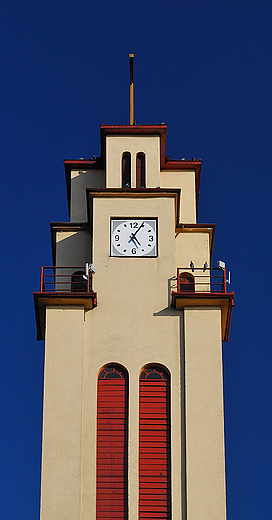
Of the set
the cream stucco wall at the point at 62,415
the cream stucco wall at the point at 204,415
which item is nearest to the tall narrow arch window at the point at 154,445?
the cream stucco wall at the point at 204,415

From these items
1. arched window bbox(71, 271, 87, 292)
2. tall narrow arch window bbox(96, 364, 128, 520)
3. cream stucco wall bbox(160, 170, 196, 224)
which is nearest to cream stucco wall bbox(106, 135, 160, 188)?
→ cream stucco wall bbox(160, 170, 196, 224)

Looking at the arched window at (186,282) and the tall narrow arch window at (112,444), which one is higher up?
the arched window at (186,282)

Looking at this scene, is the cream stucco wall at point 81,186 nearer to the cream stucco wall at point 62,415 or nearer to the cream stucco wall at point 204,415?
the cream stucco wall at point 62,415

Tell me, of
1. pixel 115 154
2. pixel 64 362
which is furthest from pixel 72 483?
pixel 115 154

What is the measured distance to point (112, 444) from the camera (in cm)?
4009

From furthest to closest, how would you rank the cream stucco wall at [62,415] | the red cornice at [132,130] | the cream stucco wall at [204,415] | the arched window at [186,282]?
the red cornice at [132,130] < the arched window at [186,282] < the cream stucco wall at [204,415] < the cream stucco wall at [62,415]

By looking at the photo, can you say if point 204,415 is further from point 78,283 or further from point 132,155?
point 132,155

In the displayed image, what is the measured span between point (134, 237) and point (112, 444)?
805cm

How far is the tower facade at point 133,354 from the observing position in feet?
129

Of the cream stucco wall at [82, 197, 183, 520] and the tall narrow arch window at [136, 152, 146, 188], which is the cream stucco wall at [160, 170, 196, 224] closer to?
the tall narrow arch window at [136, 152, 146, 188]

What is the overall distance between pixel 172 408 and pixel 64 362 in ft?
13.4

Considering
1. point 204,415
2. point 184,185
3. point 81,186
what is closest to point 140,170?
point 184,185

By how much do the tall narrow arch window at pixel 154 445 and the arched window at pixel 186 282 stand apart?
3954mm

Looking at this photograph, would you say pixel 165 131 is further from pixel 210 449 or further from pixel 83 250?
pixel 210 449
